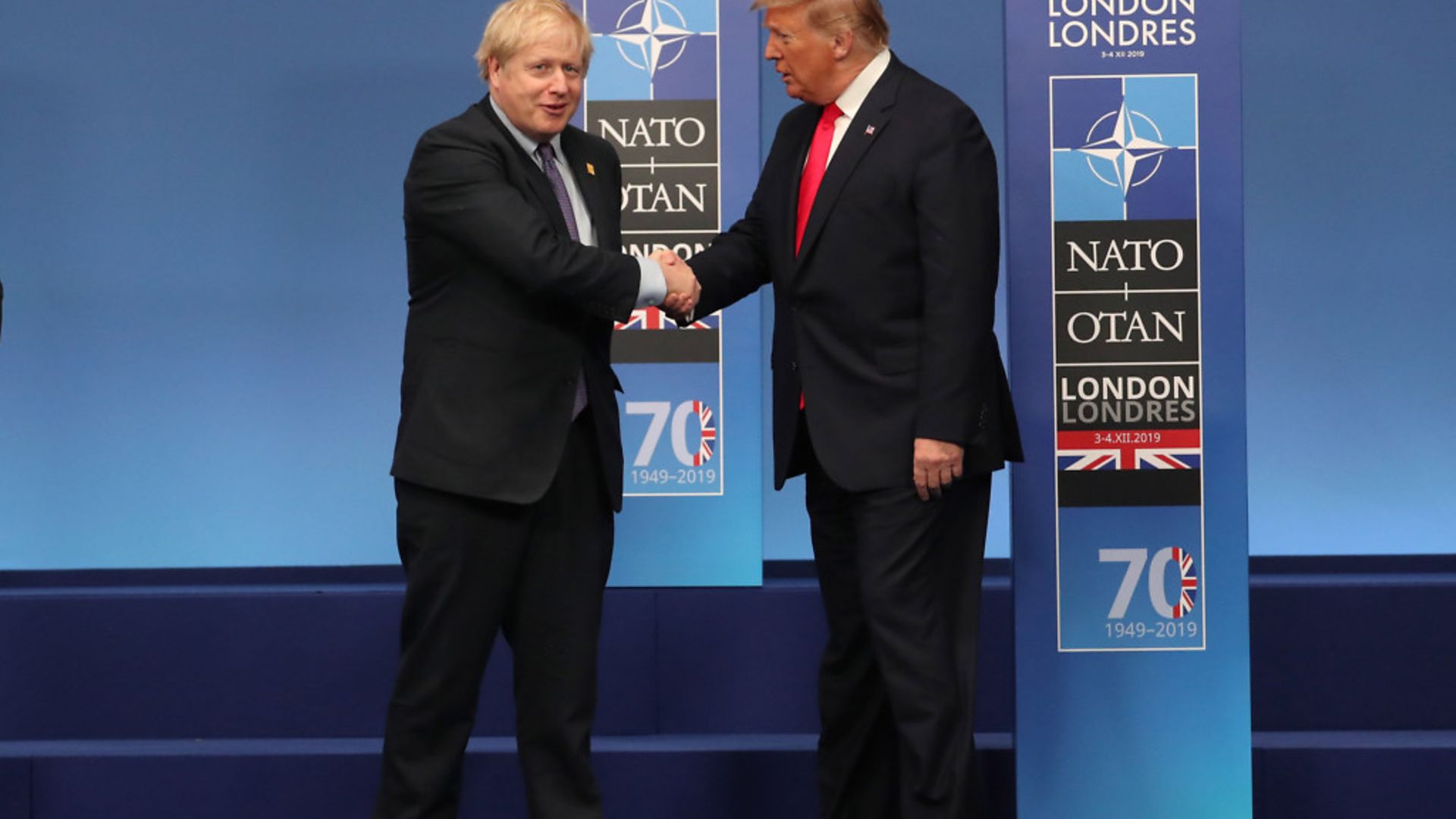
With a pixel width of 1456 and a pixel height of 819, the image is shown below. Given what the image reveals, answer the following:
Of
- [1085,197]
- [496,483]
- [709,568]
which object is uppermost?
[1085,197]

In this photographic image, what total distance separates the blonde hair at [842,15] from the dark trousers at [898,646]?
668 millimetres

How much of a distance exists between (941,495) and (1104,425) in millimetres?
402

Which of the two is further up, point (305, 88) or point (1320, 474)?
point (305, 88)

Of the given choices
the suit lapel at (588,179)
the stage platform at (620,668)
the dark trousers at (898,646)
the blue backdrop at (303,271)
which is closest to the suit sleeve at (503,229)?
the suit lapel at (588,179)

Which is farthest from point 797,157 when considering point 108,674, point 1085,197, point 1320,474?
point 1320,474

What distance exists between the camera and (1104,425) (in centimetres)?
291

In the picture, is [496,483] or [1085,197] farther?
[1085,197]

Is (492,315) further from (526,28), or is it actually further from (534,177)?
(526,28)

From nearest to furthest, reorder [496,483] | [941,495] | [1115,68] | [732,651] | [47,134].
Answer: [496,483] → [941,495] → [1115,68] → [732,651] → [47,134]

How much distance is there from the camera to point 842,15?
8.82 ft

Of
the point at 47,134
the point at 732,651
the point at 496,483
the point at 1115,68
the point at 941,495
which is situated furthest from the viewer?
the point at 47,134

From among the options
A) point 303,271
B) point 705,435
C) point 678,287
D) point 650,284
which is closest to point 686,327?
point 705,435

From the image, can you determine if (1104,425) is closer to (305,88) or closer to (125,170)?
(305,88)

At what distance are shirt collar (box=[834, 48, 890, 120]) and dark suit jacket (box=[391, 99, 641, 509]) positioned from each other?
469mm
